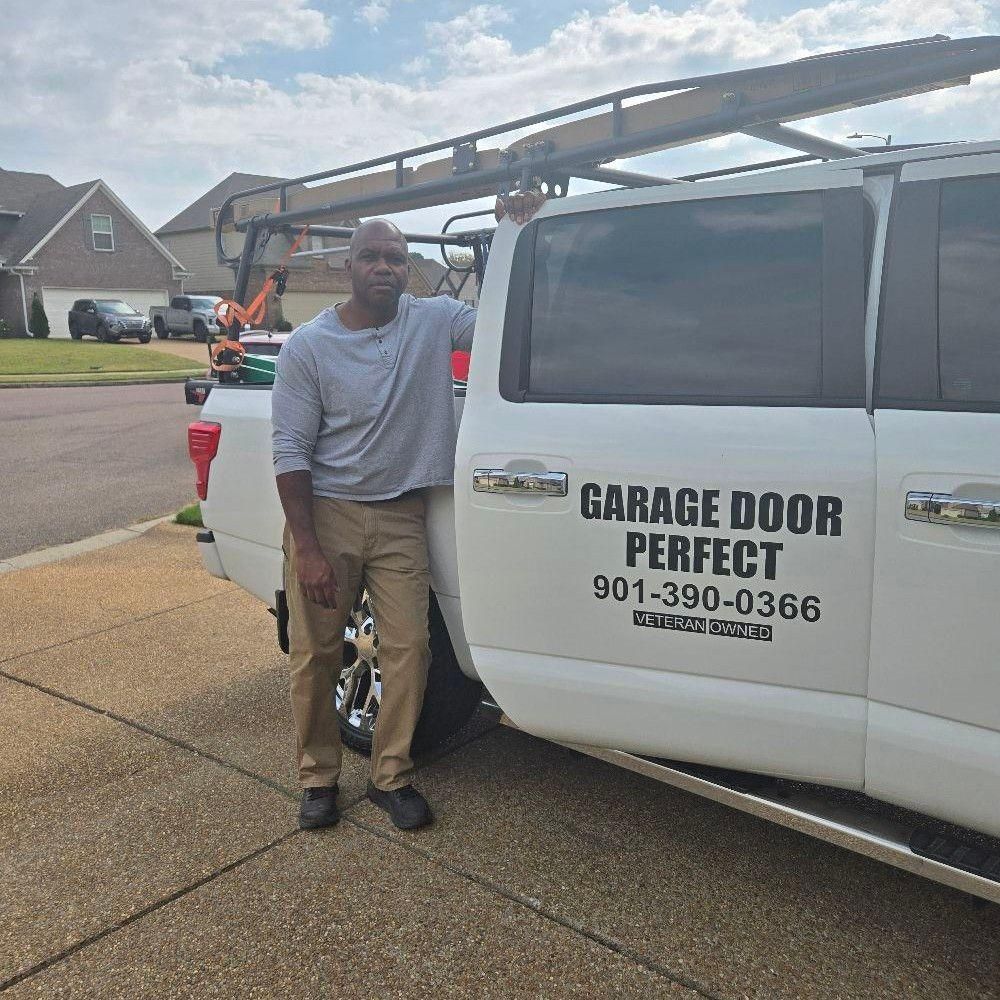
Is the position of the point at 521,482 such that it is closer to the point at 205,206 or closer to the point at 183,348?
the point at 183,348

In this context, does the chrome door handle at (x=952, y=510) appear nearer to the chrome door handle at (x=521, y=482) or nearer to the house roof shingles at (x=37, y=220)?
the chrome door handle at (x=521, y=482)

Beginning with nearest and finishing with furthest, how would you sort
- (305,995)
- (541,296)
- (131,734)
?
(305,995) < (541,296) < (131,734)

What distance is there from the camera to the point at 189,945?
2.65 m

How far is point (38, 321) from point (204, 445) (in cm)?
3629

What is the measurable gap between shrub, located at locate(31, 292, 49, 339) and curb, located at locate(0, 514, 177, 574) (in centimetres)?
3212

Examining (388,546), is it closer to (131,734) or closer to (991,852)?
(131,734)

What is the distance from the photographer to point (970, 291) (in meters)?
2.23

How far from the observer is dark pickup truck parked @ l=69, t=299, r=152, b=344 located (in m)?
34.1

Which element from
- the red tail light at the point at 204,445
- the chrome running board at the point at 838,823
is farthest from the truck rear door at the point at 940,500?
the red tail light at the point at 204,445

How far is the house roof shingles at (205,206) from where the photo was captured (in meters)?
45.1

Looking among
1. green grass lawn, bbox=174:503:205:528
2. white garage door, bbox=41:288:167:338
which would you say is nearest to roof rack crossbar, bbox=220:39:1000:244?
green grass lawn, bbox=174:503:205:528

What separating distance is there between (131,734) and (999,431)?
327 cm

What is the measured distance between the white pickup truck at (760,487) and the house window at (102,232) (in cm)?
4114

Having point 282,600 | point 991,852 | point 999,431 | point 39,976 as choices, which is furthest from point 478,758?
point 999,431
